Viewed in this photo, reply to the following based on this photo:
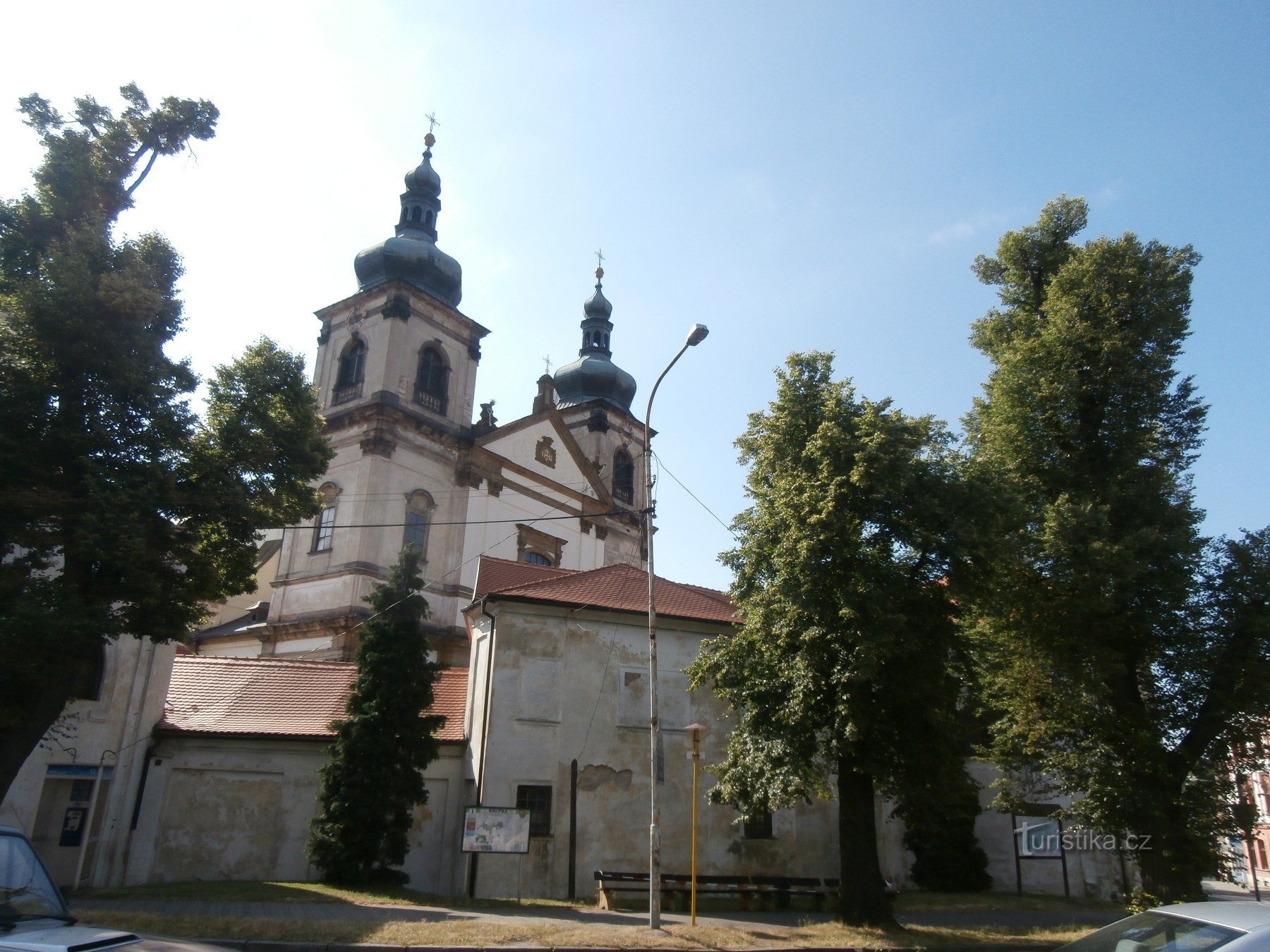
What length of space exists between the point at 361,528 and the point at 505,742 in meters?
15.8

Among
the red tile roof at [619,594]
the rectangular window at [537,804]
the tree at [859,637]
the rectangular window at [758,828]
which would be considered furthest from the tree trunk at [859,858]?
the rectangular window at [537,804]

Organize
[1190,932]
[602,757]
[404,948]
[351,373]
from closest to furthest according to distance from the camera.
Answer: [1190,932] < [404,948] < [602,757] < [351,373]

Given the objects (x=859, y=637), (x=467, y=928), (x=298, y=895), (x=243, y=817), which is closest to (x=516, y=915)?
(x=467, y=928)

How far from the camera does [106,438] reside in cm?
1333

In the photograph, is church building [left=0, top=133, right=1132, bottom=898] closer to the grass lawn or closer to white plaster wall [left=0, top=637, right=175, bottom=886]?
white plaster wall [left=0, top=637, right=175, bottom=886]

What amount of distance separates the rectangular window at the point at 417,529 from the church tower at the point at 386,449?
0.19 ft

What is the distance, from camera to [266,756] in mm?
19547

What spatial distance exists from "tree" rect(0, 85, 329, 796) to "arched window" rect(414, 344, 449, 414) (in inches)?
838

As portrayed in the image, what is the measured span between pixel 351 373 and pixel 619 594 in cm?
2003

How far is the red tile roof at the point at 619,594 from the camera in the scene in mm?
20656

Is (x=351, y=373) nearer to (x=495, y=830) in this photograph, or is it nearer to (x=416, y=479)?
(x=416, y=479)

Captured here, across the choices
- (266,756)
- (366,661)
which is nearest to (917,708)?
(366,661)

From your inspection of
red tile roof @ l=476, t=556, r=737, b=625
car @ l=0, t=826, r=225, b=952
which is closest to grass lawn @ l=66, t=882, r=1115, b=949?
car @ l=0, t=826, r=225, b=952

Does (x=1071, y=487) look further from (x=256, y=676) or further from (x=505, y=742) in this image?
(x=256, y=676)
